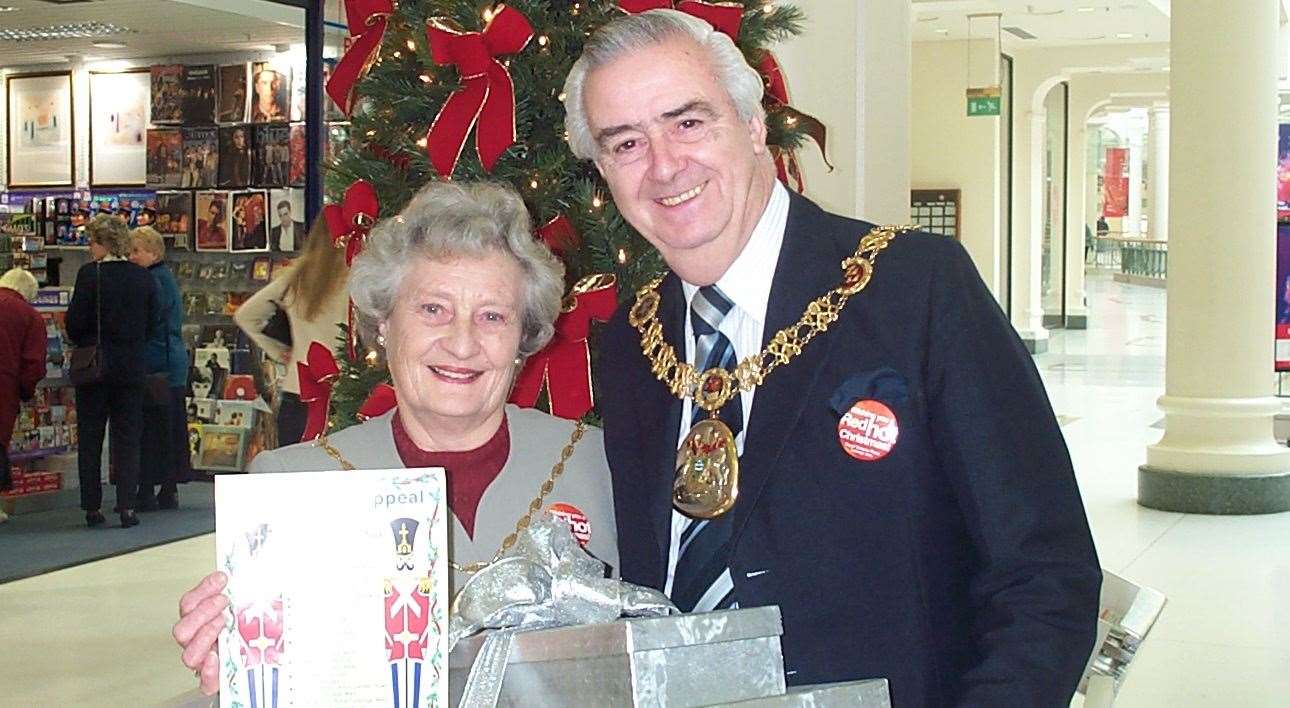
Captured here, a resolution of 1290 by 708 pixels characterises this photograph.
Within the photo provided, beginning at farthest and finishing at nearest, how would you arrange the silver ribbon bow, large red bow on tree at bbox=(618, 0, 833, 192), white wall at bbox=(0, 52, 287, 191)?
white wall at bbox=(0, 52, 287, 191)
large red bow on tree at bbox=(618, 0, 833, 192)
the silver ribbon bow

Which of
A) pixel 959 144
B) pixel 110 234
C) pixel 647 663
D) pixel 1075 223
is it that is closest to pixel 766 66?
pixel 647 663

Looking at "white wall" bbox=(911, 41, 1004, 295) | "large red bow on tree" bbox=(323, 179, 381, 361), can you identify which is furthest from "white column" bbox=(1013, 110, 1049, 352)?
"large red bow on tree" bbox=(323, 179, 381, 361)

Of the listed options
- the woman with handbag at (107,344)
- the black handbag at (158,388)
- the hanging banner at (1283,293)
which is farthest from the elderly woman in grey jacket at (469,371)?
the hanging banner at (1283,293)

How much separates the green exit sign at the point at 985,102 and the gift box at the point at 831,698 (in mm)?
17992

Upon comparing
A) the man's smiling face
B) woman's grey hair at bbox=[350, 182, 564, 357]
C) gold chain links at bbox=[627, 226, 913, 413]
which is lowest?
gold chain links at bbox=[627, 226, 913, 413]

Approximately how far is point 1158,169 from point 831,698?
132ft

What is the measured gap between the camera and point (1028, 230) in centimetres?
2159

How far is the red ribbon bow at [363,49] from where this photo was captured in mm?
2691

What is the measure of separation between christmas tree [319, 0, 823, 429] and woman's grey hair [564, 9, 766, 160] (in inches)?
23.6

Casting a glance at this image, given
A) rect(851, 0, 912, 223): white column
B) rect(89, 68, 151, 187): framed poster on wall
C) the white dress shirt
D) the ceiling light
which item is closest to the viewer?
the white dress shirt

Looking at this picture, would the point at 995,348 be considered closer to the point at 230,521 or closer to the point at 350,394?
the point at 230,521

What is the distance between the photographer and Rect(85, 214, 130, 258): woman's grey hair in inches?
326

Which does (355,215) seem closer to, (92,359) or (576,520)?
(576,520)

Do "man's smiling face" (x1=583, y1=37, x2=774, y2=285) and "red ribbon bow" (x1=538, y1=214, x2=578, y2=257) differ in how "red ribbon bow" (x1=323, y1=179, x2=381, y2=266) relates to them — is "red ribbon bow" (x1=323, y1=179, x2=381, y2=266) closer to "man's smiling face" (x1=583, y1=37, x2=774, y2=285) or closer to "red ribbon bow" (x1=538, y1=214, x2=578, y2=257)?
"red ribbon bow" (x1=538, y1=214, x2=578, y2=257)
